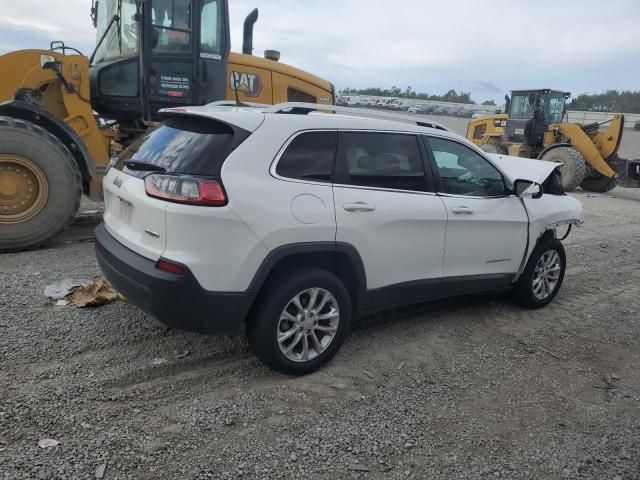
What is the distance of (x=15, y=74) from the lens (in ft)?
20.7

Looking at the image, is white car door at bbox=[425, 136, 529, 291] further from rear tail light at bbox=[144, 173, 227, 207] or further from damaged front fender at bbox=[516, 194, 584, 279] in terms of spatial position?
rear tail light at bbox=[144, 173, 227, 207]

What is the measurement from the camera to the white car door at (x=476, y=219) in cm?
438

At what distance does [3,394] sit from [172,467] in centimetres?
125

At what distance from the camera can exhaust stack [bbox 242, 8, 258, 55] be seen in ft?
25.5

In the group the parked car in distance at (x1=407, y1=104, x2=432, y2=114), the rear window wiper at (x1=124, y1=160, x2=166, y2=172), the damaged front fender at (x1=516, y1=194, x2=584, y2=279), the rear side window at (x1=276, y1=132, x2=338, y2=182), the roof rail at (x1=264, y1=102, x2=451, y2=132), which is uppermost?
the parked car in distance at (x1=407, y1=104, x2=432, y2=114)

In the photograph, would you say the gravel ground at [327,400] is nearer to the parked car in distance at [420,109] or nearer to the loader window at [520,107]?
the loader window at [520,107]

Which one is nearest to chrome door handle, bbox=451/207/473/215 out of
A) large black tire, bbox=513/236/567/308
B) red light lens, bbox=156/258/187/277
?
large black tire, bbox=513/236/567/308

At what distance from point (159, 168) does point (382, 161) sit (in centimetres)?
162

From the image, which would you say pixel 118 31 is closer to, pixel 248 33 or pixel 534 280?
pixel 248 33

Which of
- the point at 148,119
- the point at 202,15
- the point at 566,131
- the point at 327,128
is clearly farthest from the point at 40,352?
the point at 566,131

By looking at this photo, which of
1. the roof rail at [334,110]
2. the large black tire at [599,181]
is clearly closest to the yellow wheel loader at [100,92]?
the roof rail at [334,110]

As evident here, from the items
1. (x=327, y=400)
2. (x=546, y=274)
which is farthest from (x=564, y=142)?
(x=327, y=400)

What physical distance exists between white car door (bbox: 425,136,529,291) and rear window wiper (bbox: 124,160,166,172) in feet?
7.04

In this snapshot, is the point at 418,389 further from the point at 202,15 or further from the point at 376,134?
the point at 202,15
